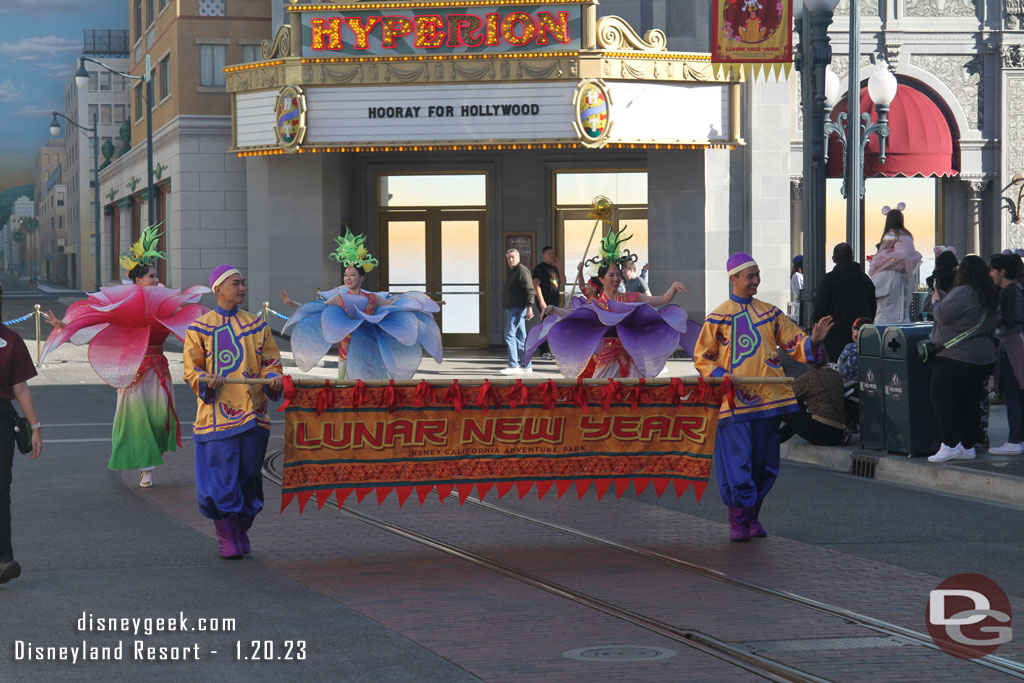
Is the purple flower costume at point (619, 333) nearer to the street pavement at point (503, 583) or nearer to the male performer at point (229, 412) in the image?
the street pavement at point (503, 583)

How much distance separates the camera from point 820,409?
14102mm

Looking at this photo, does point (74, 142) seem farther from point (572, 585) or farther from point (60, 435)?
point (572, 585)

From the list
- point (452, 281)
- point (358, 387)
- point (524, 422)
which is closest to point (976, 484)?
point (524, 422)

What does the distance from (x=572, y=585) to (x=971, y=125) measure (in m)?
27.9

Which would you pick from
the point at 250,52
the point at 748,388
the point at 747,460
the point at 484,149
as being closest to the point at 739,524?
the point at 747,460

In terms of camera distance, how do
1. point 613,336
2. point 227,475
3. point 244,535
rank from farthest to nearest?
point 613,336, point 244,535, point 227,475

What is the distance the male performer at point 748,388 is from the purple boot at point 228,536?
3109mm

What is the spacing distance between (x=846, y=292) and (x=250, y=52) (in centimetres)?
2300

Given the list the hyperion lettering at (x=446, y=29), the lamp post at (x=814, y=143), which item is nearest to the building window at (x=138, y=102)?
the hyperion lettering at (x=446, y=29)

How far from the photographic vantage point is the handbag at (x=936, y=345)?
12477 mm

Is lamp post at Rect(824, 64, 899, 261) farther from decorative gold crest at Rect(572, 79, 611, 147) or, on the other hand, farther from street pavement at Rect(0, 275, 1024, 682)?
street pavement at Rect(0, 275, 1024, 682)

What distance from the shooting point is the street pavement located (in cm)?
625

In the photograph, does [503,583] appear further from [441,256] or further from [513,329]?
[441,256]

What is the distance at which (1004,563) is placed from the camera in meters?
8.55
